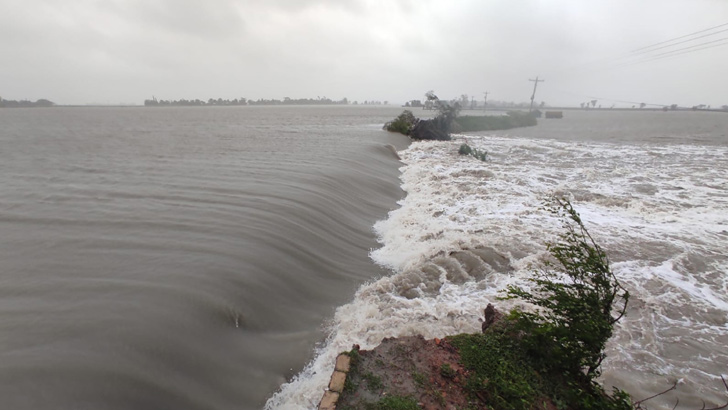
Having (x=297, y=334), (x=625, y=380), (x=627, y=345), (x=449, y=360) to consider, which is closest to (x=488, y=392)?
(x=449, y=360)

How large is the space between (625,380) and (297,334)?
16.0 feet

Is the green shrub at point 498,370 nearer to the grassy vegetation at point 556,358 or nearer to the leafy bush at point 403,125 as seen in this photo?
the grassy vegetation at point 556,358

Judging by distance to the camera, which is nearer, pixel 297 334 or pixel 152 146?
pixel 297 334

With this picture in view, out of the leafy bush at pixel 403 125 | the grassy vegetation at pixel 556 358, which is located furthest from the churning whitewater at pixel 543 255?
the leafy bush at pixel 403 125

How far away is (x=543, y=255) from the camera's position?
8.33 meters

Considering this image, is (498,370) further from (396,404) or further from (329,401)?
(329,401)

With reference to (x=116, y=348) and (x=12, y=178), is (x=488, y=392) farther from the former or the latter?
(x=12, y=178)

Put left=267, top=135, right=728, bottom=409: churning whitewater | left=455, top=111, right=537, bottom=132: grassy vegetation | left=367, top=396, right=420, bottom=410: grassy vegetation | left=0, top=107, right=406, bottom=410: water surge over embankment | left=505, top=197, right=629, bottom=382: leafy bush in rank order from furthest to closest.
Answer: left=455, top=111, right=537, bottom=132: grassy vegetation
left=267, top=135, right=728, bottom=409: churning whitewater
left=0, top=107, right=406, bottom=410: water surge over embankment
left=505, top=197, right=629, bottom=382: leafy bush
left=367, top=396, right=420, bottom=410: grassy vegetation

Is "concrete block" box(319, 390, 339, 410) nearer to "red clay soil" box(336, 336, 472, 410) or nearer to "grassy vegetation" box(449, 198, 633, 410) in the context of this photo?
"red clay soil" box(336, 336, 472, 410)

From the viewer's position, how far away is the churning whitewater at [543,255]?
201 inches

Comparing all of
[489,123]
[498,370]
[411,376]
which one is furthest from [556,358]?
[489,123]

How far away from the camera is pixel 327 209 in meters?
10.5

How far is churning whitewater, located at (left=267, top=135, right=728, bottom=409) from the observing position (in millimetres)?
5094

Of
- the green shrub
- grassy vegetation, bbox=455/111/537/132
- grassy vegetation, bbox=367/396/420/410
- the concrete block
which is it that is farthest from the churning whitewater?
grassy vegetation, bbox=455/111/537/132
